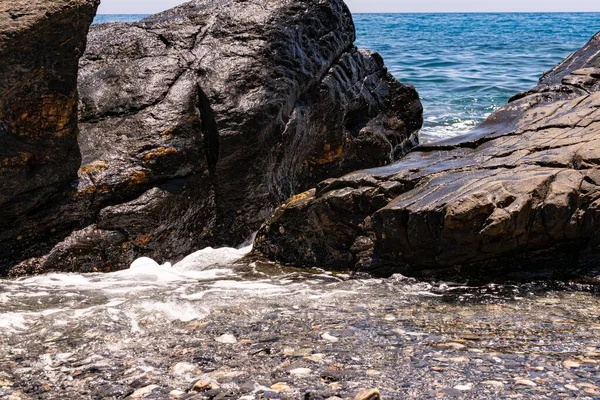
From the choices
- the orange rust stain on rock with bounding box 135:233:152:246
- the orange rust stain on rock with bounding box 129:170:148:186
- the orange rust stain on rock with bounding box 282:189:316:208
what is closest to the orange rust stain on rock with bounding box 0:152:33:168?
the orange rust stain on rock with bounding box 129:170:148:186

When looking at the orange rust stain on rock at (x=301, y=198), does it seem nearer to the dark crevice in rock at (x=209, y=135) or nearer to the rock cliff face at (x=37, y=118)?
the dark crevice in rock at (x=209, y=135)

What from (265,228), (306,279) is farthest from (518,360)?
(265,228)

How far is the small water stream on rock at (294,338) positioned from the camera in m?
3.80

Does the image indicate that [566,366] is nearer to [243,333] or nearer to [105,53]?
[243,333]

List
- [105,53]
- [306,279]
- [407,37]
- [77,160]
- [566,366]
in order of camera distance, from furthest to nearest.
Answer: [407,37] → [105,53] → [77,160] → [306,279] → [566,366]

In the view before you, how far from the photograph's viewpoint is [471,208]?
538 cm

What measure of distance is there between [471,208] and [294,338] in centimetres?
168

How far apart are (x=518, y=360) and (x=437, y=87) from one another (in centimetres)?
1447

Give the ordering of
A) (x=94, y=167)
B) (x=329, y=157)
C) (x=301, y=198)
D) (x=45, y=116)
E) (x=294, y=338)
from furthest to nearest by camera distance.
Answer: (x=329, y=157) → (x=301, y=198) → (x=94, y=167) → (x=45, y=116) → (x=294, y=338)

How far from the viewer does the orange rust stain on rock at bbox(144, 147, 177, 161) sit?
6.71 meters

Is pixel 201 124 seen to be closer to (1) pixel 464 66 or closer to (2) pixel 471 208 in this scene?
(2) pixel 471 208

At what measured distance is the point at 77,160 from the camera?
255 inches

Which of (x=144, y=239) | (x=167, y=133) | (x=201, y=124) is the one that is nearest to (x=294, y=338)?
(x=144, y=239)

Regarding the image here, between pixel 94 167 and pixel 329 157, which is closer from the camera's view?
pixel 94 167
